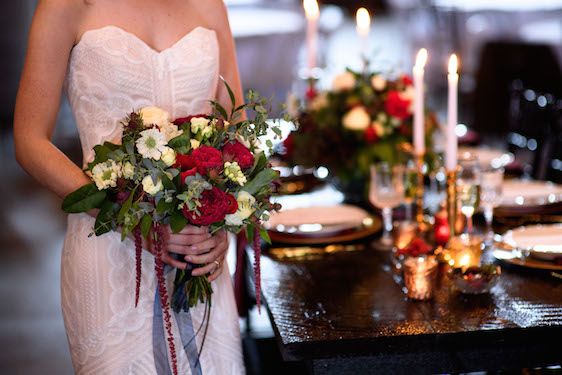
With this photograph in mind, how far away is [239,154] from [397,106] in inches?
52.2

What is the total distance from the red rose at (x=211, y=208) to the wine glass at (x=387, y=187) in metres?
0.86

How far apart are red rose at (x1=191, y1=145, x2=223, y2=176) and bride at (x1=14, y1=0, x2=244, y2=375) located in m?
0.20

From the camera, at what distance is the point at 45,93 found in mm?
2174

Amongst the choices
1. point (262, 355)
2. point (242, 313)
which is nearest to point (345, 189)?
point (242, 313)

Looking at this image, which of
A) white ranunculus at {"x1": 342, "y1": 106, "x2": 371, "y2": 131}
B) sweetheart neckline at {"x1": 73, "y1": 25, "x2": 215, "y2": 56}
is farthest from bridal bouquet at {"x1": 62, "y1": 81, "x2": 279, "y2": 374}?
white ranunculus at {"x1": 342, "y1": 106, "x2": 371, "y2": 131}

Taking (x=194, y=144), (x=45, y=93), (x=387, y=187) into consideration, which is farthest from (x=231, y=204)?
(x=387, y=187)

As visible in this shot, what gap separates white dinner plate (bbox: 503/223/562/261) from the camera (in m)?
2.30

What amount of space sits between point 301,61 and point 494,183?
7.90 metres

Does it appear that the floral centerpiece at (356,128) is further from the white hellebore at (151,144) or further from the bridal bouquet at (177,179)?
the white hellebore at (151,144)

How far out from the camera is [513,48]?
9156mm

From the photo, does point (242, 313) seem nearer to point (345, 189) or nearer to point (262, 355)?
point (262, 355)

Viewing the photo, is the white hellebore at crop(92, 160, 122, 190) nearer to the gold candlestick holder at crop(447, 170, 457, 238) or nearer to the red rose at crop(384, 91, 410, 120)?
the gold candlestick holder at crop(447, 170, 457, 238)

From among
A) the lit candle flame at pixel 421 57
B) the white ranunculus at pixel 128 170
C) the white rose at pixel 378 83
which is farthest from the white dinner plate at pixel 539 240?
the white ranunculus at pixel 128 170

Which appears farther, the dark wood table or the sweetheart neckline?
the sweetheart neckline
